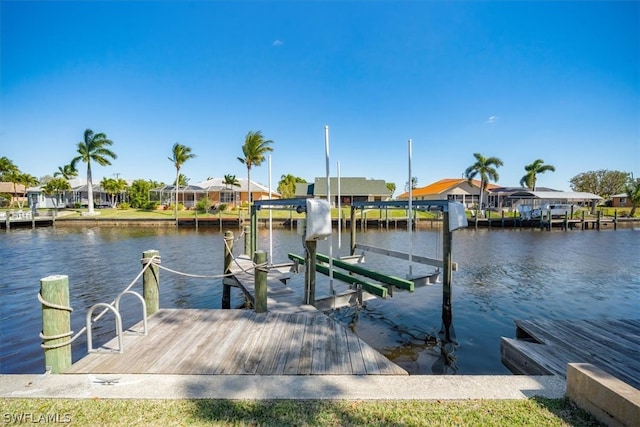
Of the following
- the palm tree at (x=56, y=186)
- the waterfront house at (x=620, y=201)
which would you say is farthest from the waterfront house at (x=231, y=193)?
the waterfront house at (x=620, y=201)

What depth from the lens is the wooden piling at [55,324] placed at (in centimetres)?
394

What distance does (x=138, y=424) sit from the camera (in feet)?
10.0

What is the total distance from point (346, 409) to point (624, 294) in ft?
46.3

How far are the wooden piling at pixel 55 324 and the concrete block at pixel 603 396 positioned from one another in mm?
6117

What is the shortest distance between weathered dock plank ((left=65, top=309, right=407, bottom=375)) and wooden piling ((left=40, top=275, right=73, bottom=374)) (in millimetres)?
213

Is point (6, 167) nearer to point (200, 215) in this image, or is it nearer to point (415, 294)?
A: point (200, 215)

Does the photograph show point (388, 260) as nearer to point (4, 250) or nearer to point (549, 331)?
point (549, 331)

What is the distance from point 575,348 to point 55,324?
26.8ft

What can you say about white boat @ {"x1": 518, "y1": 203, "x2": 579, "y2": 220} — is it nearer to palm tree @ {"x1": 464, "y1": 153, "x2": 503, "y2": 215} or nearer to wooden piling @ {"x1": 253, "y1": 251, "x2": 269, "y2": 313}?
palm tree @ {"x1": 464, "y1": 153, "x2": 503, "y2": 215}

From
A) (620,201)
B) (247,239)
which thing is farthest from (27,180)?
(620,201)

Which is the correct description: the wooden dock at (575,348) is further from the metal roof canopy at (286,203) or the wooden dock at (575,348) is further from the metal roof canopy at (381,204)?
the metal roof canopy at (286,203)

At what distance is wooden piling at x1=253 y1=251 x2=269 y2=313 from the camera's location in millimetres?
5879

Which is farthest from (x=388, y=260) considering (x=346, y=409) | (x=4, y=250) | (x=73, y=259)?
(x=4, y=250)

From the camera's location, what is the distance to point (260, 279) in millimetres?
6043
